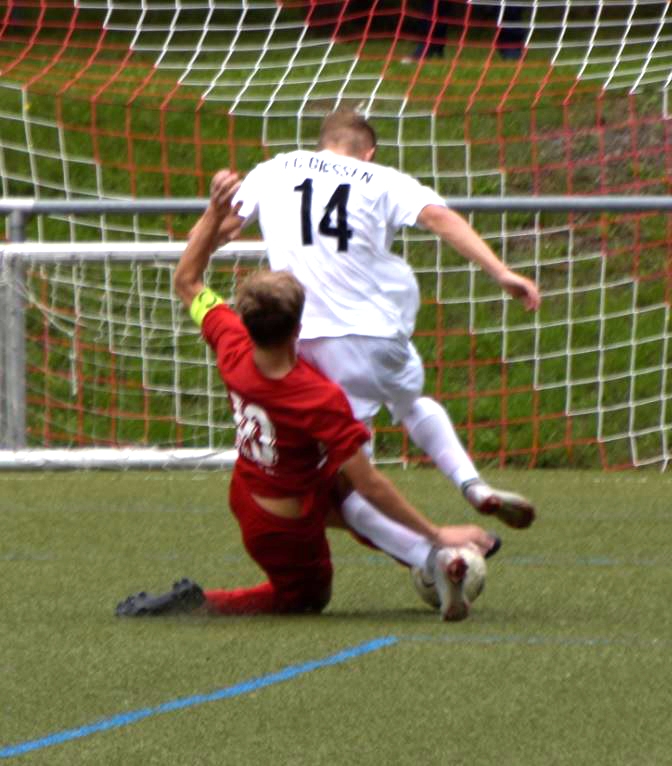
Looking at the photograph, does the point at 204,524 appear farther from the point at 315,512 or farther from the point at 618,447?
the point at 618,447

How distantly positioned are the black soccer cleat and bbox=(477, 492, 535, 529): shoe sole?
88 cm

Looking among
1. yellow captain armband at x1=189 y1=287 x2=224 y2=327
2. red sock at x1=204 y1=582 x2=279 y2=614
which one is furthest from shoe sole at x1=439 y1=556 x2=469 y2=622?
yellow captain armband at x1=189 y1=287 x2=224 y2=327

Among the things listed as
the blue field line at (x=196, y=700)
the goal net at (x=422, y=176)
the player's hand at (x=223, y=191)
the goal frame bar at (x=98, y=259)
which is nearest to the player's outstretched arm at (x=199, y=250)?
the player's hand at (x=223, y=191)

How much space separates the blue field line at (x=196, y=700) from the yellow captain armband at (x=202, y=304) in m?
1.16

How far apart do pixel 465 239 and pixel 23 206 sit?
480 centimetres

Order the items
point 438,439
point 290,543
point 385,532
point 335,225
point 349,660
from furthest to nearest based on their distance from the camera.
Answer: point 438,439 → point 335,225 → point 385,532 → point 290,543 → point 349,660

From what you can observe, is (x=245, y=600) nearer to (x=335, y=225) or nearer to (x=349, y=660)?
(x=349, y=660)

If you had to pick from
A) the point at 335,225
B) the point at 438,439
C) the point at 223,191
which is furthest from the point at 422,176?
the point at 223,191

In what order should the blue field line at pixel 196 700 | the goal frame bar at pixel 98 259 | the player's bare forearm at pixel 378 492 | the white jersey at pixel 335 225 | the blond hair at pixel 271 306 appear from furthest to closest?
the goal frame bar at pixel 98 259 → the white jersey at pixel 335 225 → the player's bare forearm at pixel 378 492 → the blond hair at pixel 271 306 → the blue field line at pixel 196 700

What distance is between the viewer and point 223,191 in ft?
21.0

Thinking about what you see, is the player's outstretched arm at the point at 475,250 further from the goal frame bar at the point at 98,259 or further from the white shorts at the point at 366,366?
the goal frame bar at the point at 98,259

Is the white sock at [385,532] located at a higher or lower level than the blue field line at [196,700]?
higher

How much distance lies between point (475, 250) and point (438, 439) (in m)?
0.77

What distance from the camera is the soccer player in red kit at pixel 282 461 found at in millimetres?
6062
